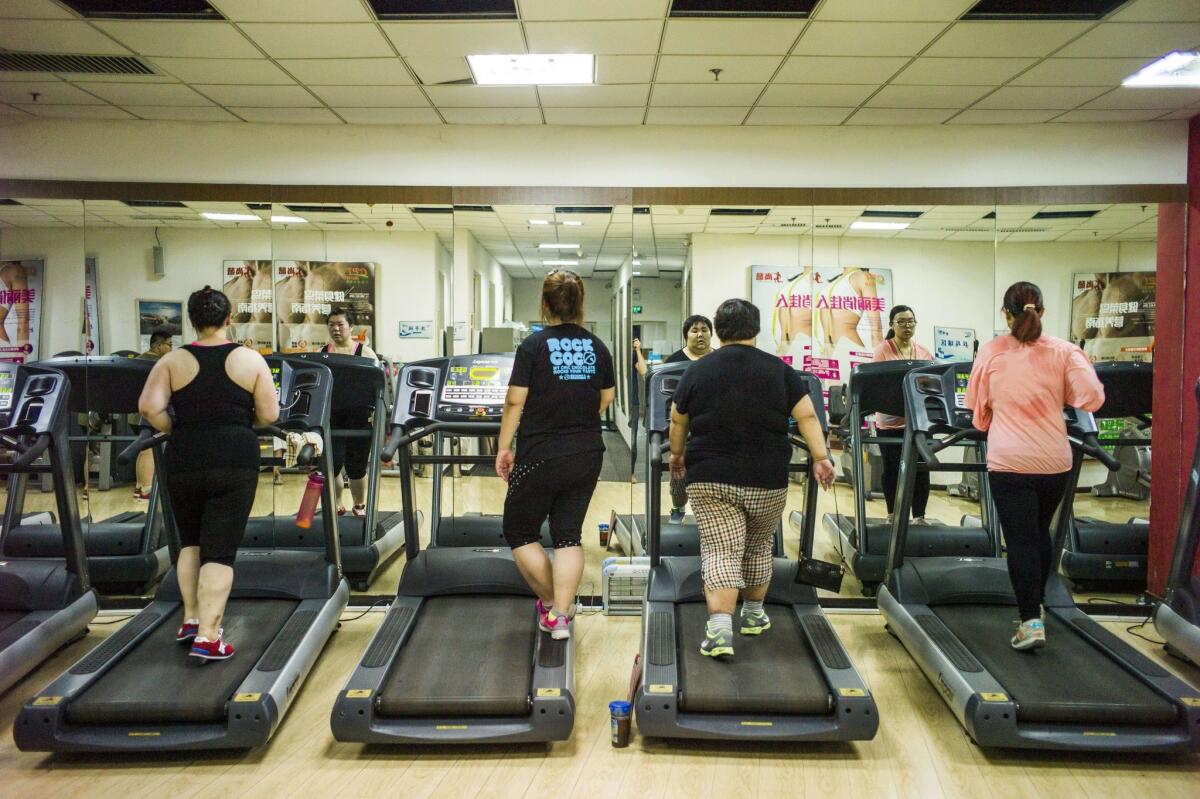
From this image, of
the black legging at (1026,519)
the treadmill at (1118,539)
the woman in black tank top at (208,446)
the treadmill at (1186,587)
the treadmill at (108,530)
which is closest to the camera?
the woman in black tank top at (208,446)

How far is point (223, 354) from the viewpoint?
3102 mm

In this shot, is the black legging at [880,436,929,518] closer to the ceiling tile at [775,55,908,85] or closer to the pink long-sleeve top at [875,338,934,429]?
the pink long-sleeve top at [875,338,934,429]

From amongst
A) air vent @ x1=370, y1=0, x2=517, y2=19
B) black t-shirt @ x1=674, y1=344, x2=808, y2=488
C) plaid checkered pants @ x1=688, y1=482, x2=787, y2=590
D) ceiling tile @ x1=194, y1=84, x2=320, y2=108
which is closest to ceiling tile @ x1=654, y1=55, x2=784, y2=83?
air vent @ x1=370, y1=0, x2=517, y2=19

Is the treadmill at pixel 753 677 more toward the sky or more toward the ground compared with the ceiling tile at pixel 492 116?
more toward the ground

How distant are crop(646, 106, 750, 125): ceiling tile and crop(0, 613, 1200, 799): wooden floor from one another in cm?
332

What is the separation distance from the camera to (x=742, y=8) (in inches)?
131

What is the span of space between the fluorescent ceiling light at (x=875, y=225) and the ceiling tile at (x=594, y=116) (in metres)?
1.49

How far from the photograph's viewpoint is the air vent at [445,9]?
3.32 metres

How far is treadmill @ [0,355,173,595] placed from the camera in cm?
441

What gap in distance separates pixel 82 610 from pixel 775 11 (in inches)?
168

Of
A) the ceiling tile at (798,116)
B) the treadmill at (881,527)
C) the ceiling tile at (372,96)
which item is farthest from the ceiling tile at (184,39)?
the treadmill at (881,527)

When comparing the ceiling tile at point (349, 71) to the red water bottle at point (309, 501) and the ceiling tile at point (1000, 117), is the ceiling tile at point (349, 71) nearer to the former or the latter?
the red water bottle at point (309, 501)

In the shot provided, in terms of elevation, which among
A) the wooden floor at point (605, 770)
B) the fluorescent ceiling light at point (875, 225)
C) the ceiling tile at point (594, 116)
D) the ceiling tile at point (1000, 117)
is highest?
the ceiling tile at point (594, 116)

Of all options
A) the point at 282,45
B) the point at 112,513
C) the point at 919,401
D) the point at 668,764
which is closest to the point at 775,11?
the point at 919,401
